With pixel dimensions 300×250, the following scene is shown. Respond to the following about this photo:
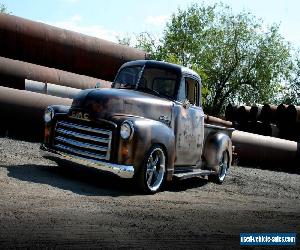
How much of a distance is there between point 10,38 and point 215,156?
9587 mm

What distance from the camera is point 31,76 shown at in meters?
13.5

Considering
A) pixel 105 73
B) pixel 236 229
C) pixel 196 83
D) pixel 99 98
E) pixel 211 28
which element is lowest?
pixel 236 229

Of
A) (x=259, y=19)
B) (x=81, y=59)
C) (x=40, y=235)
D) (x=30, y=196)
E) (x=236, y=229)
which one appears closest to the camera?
(x=40, y=235)

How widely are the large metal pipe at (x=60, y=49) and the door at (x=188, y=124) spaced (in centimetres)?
892

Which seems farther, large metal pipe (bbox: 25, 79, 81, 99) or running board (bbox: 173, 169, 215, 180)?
large metal pipe (bbox: 25, 79, 81, 99)

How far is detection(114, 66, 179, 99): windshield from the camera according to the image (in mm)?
7402

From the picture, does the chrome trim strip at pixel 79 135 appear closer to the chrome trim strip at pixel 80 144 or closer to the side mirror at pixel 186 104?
the chrome trim strip at pixel 80 144

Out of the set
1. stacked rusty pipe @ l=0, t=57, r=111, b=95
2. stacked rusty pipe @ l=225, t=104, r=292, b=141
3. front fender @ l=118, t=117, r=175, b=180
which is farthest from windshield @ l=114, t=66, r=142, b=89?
stacked rusty pipe @ l=225, t=104, r=292, b=141

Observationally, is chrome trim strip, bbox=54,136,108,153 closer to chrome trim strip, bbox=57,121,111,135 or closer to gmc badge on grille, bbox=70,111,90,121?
chrome trim strip, bbox=57,121,111,135

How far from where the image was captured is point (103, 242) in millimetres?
3637

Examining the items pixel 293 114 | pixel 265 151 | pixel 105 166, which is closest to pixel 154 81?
pixel 105 166

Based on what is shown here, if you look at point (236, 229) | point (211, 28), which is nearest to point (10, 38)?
point (236, 229)

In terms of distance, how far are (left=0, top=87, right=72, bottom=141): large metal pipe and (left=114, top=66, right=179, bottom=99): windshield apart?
13.9ft

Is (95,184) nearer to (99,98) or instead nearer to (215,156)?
(99,98)
